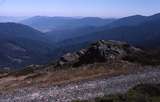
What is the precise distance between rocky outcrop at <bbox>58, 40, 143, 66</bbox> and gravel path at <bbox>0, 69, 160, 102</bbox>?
18.1 m

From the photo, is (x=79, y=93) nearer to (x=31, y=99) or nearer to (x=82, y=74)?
(x=31, y=99)

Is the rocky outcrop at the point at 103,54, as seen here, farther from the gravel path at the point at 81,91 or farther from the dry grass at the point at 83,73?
the gravel path at the point at 81,91

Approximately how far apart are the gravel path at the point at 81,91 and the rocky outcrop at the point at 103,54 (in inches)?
712

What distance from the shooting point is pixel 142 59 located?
59.8m

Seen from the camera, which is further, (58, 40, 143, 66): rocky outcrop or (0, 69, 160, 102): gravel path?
(58, 40, 143, 66): rocky outcrop

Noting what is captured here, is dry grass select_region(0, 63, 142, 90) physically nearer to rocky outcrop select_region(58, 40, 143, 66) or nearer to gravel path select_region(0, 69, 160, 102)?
rocky outcrop select_region(58, 40, 143, 66)

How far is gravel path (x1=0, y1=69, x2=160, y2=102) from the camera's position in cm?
3275

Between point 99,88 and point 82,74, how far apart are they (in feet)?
47.1

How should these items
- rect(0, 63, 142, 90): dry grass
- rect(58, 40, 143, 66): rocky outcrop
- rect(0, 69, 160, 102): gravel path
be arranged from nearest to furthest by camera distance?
rect(0, 69, 160, 102): gravel path → rect(0, 63, 142, 90): dry grass → rect(58, 40, 143, 66): rocky outcrop

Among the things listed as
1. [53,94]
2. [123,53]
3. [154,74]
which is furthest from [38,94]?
[123,53]

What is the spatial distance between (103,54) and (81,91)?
92.8 feet

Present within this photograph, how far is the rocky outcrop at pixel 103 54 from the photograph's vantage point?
202ft

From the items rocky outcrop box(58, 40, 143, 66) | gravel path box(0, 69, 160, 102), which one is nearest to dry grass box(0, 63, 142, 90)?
rocky outcrop box(58, 40, 143, 66)

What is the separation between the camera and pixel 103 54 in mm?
62688
